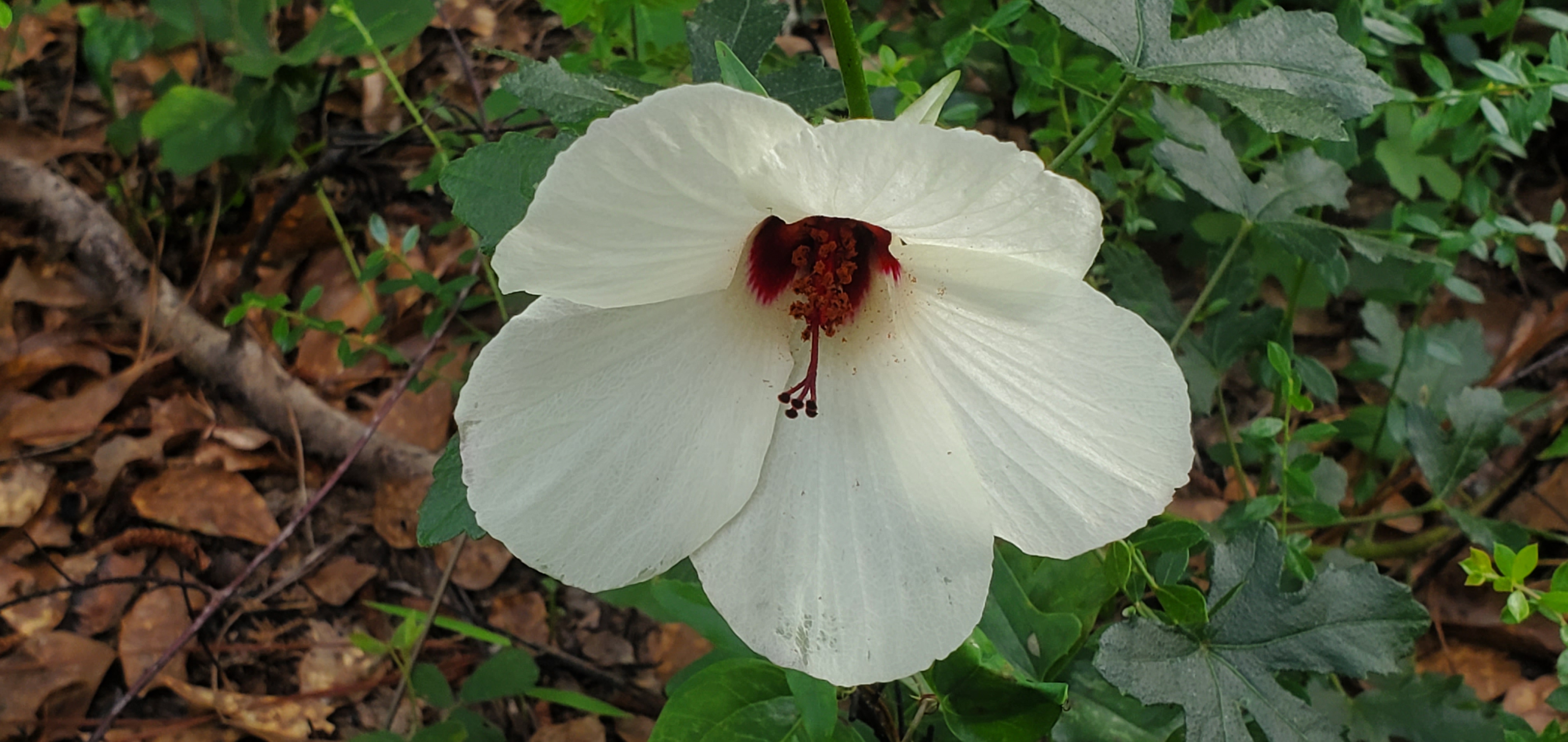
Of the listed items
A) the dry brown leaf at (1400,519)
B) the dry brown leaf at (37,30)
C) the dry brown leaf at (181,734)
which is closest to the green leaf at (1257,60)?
the dry brown leaf at (1400,519)

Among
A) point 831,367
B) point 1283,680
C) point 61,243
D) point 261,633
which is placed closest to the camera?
point 831,367

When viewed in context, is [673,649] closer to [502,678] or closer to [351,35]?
[502,678]

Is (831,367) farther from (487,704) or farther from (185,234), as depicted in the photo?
(185,234)

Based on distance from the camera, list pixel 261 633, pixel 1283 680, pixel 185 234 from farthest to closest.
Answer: pixel 185 234 → pixel 261 633 → pixel 1283 680

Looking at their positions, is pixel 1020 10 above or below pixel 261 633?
above

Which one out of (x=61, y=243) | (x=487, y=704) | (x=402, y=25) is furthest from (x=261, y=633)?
(x=402, y=25)

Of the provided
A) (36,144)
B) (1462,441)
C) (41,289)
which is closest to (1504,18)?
(1462,441)
